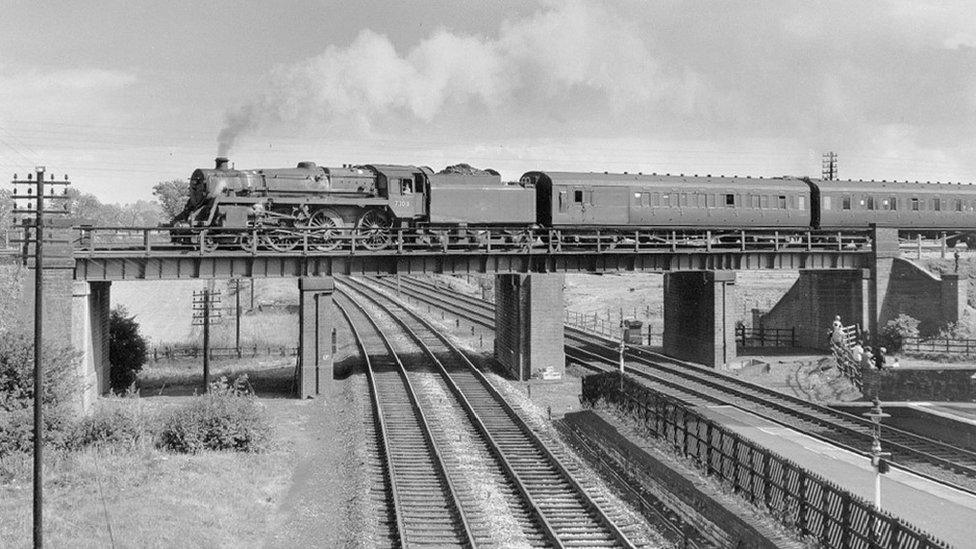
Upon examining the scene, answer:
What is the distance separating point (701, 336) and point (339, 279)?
5268 cm

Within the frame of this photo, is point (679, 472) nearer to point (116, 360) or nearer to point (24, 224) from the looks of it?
point (24, 224)

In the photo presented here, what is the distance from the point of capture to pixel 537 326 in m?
30.9

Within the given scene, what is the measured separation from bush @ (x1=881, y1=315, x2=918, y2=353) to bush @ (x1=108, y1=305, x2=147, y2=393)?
31.6m

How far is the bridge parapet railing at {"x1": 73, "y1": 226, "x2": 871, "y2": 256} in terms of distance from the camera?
27047 mm

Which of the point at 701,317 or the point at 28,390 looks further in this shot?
the point at 701,317

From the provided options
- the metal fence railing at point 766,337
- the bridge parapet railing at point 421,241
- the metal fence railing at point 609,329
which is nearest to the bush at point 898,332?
the bridge parapet railing at point 421,241

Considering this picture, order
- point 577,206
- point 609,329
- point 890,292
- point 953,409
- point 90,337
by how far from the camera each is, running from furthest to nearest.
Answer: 1. point 609,329
2. point 890,292
3. point 577,206
4. point 90,337
5. point 953,409

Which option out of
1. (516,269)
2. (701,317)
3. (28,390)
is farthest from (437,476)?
(701,317)

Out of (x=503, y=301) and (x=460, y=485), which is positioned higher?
(x=503, y=301)

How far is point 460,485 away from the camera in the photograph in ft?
56.2

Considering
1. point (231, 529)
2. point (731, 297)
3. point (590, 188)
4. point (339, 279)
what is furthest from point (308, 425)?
point (339, 279)

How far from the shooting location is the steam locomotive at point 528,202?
2928 cm

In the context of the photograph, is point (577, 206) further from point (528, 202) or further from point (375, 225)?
point (375, 225)

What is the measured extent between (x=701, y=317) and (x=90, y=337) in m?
22.8
